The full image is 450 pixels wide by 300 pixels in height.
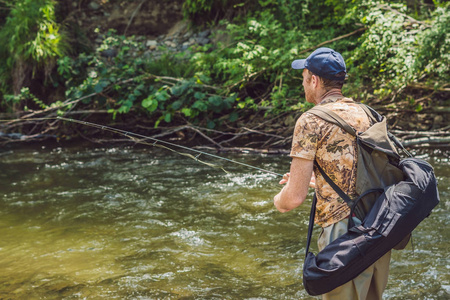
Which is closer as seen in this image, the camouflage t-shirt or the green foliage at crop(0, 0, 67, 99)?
the camouflage t-shirt

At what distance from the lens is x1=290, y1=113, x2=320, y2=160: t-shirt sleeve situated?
8.40ft

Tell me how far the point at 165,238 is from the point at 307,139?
3279mm

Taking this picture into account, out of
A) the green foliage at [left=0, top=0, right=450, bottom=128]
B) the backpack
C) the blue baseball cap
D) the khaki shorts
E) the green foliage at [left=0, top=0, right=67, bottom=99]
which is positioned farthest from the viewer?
the green foliage at [left=0, top=0, right=67, bottom=99]

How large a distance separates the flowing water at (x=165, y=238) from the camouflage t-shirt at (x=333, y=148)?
→ 1.71m

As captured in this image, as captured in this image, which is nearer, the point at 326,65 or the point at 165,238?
the point at 326,65

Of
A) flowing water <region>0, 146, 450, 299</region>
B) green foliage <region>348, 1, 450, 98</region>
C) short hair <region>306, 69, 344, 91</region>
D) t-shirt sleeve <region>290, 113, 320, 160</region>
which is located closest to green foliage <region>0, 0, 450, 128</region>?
green foliage <region>348, 1, 450, 98</region>

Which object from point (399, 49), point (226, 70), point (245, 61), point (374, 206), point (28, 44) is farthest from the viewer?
point (28, 44)

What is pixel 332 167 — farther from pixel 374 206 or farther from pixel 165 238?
pixel 165 238

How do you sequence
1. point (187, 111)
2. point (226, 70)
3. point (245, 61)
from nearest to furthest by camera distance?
point (187, 111) < point (245, 61) < point (226, 70)

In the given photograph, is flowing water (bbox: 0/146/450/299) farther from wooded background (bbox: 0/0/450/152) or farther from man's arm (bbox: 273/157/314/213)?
man's arm (bbox: 273/157/314/213)

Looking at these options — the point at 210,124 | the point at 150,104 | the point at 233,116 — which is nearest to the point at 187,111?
the point at 210,124

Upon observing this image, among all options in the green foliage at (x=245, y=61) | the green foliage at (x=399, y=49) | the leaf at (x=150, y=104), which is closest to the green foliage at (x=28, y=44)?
the green foliage at (x=245, y=61)

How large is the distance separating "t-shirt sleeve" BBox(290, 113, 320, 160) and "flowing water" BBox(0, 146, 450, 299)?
6.28 feet

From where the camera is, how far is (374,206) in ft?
8.20
